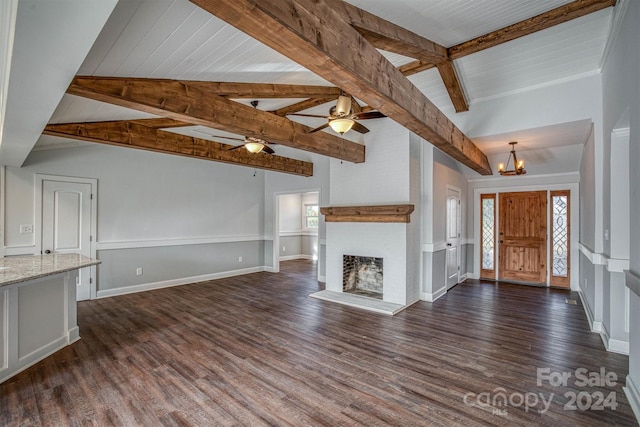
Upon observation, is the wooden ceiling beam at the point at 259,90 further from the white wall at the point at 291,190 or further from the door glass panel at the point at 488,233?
the door glass panel at the point at 488,233

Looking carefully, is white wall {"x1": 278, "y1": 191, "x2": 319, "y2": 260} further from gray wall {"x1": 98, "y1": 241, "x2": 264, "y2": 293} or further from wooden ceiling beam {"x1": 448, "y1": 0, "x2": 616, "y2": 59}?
wooden ceiling beam {"x1": 448, "y1": 0, "x2": 616, "y2": 59}

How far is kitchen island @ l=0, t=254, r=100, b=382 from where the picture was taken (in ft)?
8.96

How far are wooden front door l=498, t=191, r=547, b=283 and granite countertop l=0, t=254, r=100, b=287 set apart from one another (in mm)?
7643

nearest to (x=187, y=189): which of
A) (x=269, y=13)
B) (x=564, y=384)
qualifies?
(x=269, y=13)

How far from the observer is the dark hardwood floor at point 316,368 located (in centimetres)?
227

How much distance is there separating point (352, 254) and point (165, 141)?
3547 mm

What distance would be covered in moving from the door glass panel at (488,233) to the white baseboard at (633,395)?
4.82 m

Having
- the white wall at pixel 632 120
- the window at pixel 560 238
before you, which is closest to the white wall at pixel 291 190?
the window at pixel 560 238

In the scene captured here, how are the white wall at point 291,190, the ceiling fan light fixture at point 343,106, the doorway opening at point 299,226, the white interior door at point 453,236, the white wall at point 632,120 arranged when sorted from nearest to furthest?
the white wall at point 632,120 → the ceiling fan light fixture at point 343,106 → the white interior door at point 453,236 → the white wall at point 291,190 → the doorway opening at point 299,226

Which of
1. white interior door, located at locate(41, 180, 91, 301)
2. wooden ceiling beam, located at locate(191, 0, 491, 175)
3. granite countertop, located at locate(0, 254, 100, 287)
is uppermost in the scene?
wooden ceiling beam, located at locate(191, 0, 491, 175)

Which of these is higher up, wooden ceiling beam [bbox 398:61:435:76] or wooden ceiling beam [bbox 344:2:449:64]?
wooden ceiling beam [bbox 398:61:435:76]

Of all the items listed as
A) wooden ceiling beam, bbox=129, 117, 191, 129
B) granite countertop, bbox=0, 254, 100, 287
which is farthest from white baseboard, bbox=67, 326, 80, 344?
wooden ceiling beam, bbox=129, 117, 191, 129

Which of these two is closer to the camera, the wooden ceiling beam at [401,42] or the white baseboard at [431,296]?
the wooden ceiling beam at [401,42]

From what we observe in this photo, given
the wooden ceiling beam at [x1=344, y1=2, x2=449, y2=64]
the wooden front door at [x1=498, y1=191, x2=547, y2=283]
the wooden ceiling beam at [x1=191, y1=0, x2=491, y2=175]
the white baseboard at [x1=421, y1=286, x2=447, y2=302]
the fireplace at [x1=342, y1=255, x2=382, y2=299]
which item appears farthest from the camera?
the wooden front door at [x1=498, y1=191, x2=547, y2=283]
